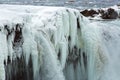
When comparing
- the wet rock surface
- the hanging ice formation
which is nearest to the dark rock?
the wet rock surface

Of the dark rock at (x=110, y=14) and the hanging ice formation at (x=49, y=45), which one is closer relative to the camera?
the hanging ice formation at (x=49, y=45)

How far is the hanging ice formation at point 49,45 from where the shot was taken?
6523mm

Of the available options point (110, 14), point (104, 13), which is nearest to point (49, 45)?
point (110, 14)

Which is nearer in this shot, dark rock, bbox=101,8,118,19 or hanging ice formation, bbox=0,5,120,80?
hanging ice formation, bbox=0,5,120,80

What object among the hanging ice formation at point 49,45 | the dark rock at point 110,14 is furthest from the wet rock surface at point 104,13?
the hanging ice formation at point 49,45

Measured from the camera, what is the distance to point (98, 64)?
827cm

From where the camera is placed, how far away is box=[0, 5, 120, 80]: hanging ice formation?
6.52 meters

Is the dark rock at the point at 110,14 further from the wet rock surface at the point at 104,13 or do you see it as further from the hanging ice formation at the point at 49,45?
the hanging ice formation at the point at 49,45

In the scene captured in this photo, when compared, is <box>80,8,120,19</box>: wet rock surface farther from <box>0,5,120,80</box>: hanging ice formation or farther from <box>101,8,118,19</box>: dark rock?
<box>0,5,120,80</box>: hanging ice formation

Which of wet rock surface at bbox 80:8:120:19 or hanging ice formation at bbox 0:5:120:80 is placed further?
wet rock surface at bbox 80:8:120:19

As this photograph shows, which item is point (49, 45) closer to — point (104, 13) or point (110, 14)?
point (110, 14)

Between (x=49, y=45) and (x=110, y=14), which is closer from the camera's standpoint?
(x=49, y=45)

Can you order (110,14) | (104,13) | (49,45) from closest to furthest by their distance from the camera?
(49,45) → (110,14) → (104,13)

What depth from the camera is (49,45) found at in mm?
7012
